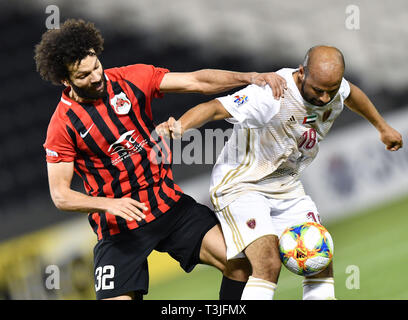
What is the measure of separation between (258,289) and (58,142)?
139 centimetres

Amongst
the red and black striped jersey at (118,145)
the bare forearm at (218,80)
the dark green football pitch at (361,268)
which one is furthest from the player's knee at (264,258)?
the dark green football pitch at (361,268)

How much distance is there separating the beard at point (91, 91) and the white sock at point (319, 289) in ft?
5.40

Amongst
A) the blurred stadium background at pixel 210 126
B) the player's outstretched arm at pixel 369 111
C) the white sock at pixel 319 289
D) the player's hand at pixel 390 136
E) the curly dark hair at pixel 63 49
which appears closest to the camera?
the curly dark hair at pixel 63 49

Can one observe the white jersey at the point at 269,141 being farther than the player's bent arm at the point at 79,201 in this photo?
Yes

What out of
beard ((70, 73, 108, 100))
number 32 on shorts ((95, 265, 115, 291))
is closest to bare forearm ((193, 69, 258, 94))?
beard ((70, 73, 108, 100))

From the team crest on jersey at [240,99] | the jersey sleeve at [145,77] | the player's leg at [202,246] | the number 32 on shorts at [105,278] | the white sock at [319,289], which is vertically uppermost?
the jersey sleeve at [145,77]

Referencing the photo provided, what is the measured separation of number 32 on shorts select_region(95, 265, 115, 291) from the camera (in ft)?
14.6

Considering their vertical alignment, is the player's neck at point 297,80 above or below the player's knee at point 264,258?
above

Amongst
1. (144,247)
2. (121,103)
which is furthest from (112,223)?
(121,103)

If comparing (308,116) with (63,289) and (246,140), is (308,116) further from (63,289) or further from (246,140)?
(63,289)

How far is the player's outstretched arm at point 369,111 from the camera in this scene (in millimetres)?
4684

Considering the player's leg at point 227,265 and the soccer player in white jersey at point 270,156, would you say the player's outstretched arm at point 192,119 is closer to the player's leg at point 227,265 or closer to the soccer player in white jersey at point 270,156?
the soccer player in white jersey at point 270,156

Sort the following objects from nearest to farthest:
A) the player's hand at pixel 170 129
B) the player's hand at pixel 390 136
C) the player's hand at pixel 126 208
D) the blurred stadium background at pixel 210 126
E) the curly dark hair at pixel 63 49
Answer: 1. the player's hand at pixel 170 129
2. the player's hand at pixel 126 208
3. the curly dark hair at pixel 63 49
4. the player's hand at pixel 390 136
5. the blurred stadium background at pixel 210 126

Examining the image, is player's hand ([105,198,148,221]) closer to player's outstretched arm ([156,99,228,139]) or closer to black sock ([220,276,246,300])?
player's outstretched arm ([156,99,228,139])
